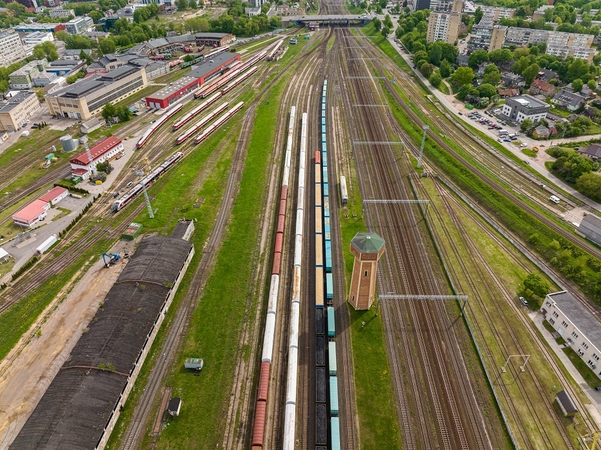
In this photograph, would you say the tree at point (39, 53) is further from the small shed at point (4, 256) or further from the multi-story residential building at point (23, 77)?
the small shed at point (4, 256)

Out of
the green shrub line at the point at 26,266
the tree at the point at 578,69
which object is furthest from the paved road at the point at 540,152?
the green shrub line at the point at 26,266

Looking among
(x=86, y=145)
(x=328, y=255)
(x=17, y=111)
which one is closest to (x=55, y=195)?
(x=86, y=145)

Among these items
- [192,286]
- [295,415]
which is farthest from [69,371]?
[295,415]

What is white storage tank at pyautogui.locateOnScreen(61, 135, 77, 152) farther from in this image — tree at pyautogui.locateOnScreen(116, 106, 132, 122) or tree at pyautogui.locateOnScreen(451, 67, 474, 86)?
tree at pyautogui.locateOnScreen(451, 67, 474, 86)

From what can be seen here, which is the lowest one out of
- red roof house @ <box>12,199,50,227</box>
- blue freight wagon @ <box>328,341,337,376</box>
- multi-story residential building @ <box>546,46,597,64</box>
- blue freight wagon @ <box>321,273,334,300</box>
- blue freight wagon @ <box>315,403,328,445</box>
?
blue freight wagon @ <box>315,403,328,445</box>

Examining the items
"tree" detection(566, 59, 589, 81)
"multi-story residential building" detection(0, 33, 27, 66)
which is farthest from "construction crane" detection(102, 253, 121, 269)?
"multi-story residential building" detection(0, 33, 27, 66)

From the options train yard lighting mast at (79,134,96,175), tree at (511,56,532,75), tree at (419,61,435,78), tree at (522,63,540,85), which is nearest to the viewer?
train yard lighting mast at (79,134,96,175)
